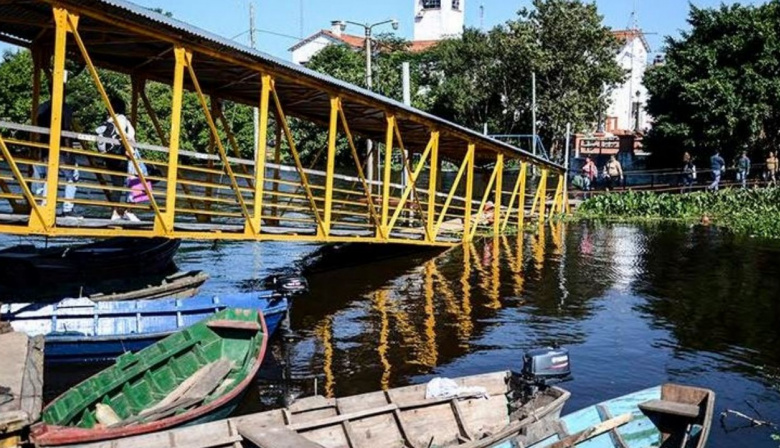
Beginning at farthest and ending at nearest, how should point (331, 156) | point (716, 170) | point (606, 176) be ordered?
point (606, 176)
point (716, 170)
point (331, 156)

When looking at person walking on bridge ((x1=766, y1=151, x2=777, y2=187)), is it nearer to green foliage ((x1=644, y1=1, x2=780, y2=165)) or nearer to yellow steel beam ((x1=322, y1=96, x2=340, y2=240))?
green foliage ((x1=644, y1=1, x2=780, y2=165))

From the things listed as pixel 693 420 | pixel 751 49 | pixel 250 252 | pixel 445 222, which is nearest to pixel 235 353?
pixel 693 420

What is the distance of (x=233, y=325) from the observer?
37.5 ft

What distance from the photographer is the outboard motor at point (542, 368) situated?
956 centimetres

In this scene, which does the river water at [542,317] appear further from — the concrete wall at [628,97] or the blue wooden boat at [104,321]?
the concrete wall at [628,97]

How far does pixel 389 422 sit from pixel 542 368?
7.51 ft

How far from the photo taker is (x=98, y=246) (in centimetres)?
1659

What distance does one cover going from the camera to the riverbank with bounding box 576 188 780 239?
31438 millimetres

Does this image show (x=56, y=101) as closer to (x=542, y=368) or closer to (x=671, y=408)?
(x=542, y=368)

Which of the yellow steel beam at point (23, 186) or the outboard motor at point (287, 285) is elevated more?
the yellow steel beam at point (23, 186)

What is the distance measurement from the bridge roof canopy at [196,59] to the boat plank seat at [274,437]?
680 cm

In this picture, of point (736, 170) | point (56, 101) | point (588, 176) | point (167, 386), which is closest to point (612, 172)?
point (588, 176)

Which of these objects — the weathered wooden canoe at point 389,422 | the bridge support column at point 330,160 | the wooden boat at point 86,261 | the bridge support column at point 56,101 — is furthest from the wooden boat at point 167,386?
the bridge support column at point 330,160

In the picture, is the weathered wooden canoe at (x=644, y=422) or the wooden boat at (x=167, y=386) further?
the wooden boat at (x=167, y=386)
